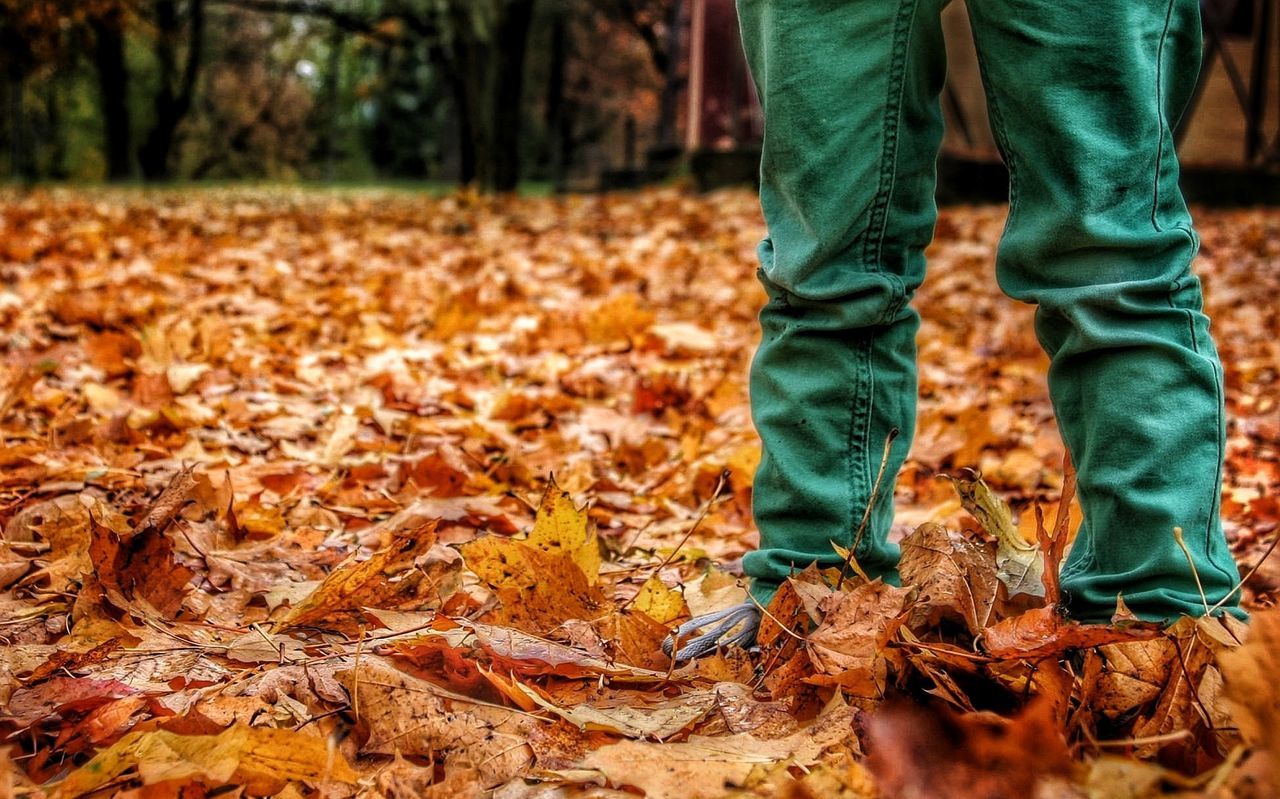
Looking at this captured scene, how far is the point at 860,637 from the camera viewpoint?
1.04 meters

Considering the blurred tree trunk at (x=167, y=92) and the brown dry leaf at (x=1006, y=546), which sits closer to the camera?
the brown dry leaf at (x=1006, y=546)

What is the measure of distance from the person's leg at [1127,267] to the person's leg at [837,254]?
0.38 ft

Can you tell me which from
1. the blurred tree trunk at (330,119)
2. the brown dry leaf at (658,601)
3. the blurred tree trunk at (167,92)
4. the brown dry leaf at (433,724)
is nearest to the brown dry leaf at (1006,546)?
the brown dry leaf at (658,601)

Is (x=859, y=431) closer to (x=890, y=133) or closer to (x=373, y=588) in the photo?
(x=890, y=133)

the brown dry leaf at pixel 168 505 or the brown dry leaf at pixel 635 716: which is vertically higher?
the brown dry leaf at pixel 168 505

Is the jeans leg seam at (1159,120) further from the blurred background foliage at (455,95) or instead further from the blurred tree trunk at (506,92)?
the blurred tree trunk at (506,92)

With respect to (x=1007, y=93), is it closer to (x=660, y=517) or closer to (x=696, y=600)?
(x=696, y=600)

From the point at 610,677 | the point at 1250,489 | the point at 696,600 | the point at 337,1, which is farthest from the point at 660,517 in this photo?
the point at 337,1

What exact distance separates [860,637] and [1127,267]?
0.47 meters

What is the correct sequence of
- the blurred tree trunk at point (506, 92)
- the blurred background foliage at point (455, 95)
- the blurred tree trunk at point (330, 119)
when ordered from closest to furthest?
the blurred background foliage at point (455, 95)
the blurred tree trunk at point (506, 92)
the blurred tree trunk at point (330, 119)

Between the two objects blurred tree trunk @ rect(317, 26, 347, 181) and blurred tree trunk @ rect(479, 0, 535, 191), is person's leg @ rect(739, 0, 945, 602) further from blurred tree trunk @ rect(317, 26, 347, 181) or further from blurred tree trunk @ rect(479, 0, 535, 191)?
blurred tree trunk @ rect(317, 26, 347, 181)

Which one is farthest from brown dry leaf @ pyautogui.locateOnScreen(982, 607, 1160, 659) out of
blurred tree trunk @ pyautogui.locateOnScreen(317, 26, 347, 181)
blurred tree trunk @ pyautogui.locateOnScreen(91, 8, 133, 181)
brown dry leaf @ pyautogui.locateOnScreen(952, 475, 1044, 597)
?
blurred tree trunk @ pyautogui.locateOnScreen(317, 26, 347, 181)

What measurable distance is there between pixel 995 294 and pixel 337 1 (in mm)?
23398

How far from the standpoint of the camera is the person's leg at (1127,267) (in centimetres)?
112
